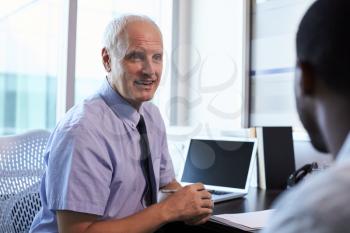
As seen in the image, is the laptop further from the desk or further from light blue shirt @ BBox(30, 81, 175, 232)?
light blue shirt @ BBox(30, 81, 175, 232)

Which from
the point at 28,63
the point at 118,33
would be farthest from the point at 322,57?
the point at 28,63

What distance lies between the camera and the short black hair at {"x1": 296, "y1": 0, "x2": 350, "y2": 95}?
→ 0.57 metres

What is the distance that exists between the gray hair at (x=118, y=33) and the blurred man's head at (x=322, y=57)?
2.48 feet

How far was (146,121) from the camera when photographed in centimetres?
146

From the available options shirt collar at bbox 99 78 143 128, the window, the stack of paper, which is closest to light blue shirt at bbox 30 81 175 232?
shirt collar at bbox 99 78 143 128

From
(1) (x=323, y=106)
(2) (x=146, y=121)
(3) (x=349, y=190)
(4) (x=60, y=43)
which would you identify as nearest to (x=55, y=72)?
(4) (x=60, y=43)

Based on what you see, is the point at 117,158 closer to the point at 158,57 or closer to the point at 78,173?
the point at 78,173

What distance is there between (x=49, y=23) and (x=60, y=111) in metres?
0.47

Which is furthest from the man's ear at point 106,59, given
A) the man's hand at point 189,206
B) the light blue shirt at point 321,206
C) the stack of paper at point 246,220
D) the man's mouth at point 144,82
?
the light blue shirt at point 321,206

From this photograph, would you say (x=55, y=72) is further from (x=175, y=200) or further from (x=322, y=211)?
(x=322, y=211)

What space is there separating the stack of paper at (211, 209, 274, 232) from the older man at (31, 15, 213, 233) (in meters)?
0.05

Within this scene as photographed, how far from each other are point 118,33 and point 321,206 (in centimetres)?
100

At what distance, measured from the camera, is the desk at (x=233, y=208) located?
1.26 m

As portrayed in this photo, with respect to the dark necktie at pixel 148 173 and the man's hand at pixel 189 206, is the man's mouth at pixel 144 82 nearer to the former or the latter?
the dark necktie at pixel 148 173
